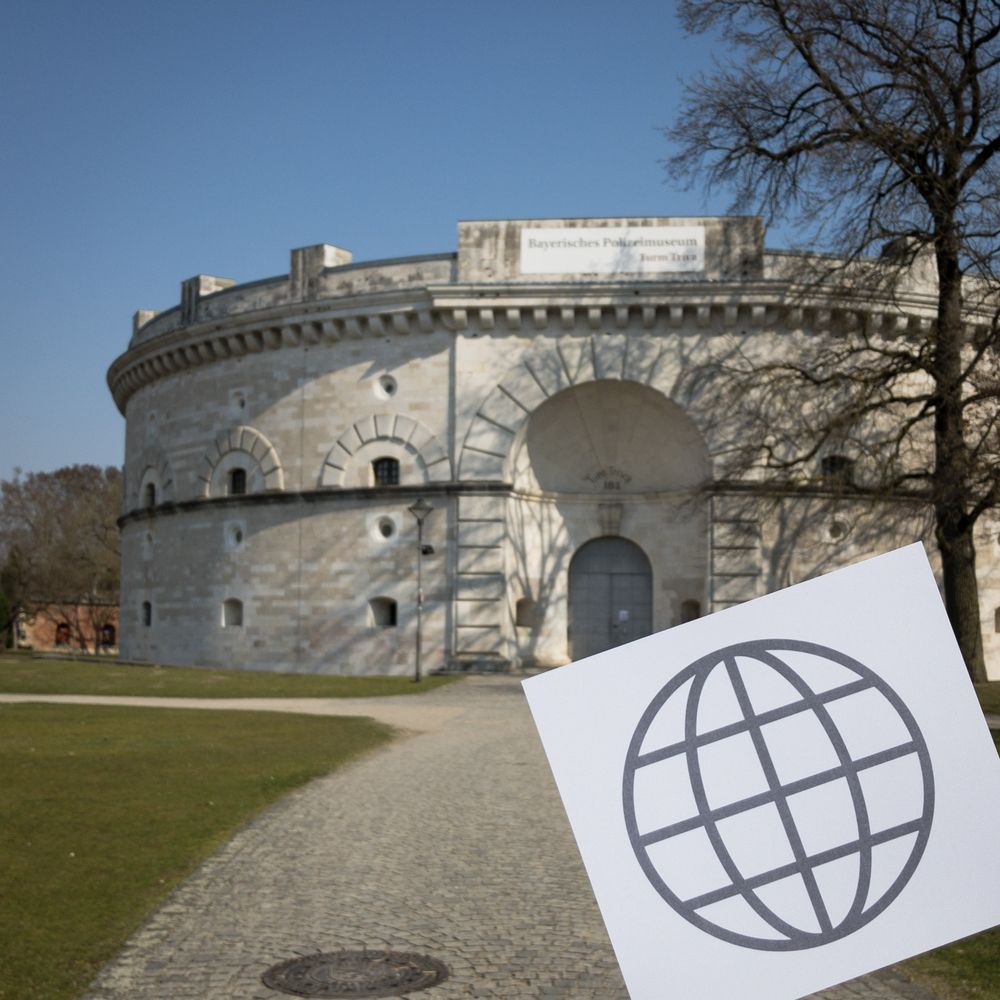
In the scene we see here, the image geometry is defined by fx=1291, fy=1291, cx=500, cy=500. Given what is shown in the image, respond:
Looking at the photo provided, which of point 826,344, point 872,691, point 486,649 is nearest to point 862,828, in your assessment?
point 872,691

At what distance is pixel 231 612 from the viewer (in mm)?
37438

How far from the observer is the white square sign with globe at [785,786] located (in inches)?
142

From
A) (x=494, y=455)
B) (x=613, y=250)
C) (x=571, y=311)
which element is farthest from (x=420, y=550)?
(x=613, y=250)

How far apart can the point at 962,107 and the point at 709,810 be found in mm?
22673

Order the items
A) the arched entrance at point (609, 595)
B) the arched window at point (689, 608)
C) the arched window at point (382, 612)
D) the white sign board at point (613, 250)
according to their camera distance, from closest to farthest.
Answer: the white sign board at point (613, 250), the arched window at point (382, 612), the arched window at point (689, 608), the arched entrance at point (609, 595)

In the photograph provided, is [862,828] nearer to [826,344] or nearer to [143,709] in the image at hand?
[143,709]

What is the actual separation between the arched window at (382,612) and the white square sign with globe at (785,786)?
1228 inches

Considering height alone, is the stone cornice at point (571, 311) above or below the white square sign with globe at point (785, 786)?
above

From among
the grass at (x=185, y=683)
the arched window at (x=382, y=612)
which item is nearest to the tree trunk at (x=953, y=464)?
the grass at (x=185, y=683)

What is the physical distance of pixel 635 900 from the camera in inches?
142

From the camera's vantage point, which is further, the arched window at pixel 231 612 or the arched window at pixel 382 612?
the arched window at pixel 231 612

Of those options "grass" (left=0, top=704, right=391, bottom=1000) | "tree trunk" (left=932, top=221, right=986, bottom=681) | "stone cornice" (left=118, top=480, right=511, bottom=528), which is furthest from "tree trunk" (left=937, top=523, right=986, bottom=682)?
"stone cornice" (left=118, top=480, right=511, bottom=528)

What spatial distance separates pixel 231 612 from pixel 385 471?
6.48 meters

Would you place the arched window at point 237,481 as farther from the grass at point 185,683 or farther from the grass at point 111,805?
the grass at point 111,805
